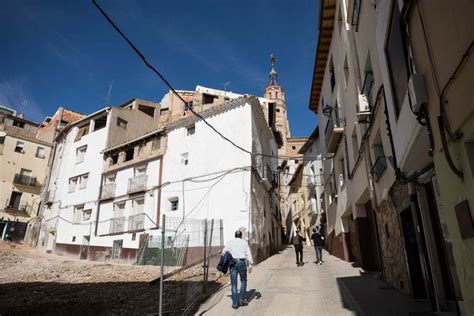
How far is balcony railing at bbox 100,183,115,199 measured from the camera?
2306cm

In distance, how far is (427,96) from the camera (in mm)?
3850

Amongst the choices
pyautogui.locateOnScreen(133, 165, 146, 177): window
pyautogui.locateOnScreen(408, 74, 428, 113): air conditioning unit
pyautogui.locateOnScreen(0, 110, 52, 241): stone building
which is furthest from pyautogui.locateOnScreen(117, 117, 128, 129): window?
pyautogui.locateOnScreen(408, 74, 428, 113): air conditioning unit

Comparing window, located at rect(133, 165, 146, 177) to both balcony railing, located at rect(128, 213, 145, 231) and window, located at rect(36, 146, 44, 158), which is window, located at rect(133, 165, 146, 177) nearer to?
balcony railing, located at rect(128, 213, 145, 231)

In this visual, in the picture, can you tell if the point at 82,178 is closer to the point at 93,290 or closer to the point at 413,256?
the point at 93,290

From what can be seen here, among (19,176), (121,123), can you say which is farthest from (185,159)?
(19,176)

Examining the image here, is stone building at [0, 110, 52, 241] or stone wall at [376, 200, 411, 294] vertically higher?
stone building at [0, 110, 52, 241]

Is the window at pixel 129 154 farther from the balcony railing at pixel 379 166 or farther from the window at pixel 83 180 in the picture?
the balcony railing at pixel 379 166

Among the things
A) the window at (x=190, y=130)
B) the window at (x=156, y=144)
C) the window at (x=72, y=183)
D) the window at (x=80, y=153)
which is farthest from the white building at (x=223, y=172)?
the window at (x=72, y=183)

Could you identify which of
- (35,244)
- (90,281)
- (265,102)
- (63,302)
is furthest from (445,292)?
(35,244)

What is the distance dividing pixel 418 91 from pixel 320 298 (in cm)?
532

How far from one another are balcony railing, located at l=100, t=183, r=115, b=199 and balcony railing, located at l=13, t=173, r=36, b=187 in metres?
17.0

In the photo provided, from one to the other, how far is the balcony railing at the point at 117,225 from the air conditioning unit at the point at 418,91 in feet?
66.9

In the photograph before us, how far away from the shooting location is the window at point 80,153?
88.9ft

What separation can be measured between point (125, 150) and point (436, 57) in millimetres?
23028
